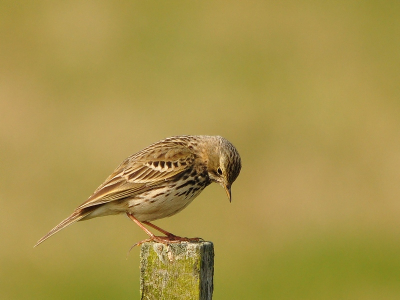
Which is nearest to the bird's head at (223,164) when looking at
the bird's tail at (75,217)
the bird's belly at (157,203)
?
the bird's belly at (157,203)

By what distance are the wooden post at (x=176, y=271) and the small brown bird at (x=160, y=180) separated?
2.74 m

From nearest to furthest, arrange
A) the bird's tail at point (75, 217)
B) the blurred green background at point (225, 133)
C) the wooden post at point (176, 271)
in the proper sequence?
the wooden post at point (176, 271), the bird's tail at point (75, 217), the blurred green background at point (225, 133)

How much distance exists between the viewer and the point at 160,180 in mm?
9266

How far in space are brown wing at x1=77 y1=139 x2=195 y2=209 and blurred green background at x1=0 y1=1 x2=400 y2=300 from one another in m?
5.37

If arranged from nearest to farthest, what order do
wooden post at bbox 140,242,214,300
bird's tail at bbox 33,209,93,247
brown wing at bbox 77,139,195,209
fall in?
wooden post at bbox 140,242,214,300 < bird's tail at bbox 33,209,93,247 < brown wing at bbox 77,139,195,209

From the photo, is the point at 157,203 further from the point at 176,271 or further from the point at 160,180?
the point at 176,271

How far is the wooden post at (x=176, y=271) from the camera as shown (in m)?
5.96

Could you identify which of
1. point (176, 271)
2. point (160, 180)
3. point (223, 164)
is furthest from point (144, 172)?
point (176, 271)

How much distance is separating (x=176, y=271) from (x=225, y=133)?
43.7ft

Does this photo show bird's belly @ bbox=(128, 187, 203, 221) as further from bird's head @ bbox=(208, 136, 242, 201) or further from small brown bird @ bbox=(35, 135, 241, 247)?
bird's head @ bbox=(208, 136, 242, 201)

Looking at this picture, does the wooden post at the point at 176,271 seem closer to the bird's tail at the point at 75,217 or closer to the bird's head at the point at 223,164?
the bird's tail at the point at 75,217

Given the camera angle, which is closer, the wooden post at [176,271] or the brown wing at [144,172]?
the wooden post at [176,271]

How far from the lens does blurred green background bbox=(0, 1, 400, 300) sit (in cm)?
1582

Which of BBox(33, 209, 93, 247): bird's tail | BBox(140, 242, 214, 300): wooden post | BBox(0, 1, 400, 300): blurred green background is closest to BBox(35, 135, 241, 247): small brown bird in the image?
BBox(33, 209, 93, 247): bird's tail
